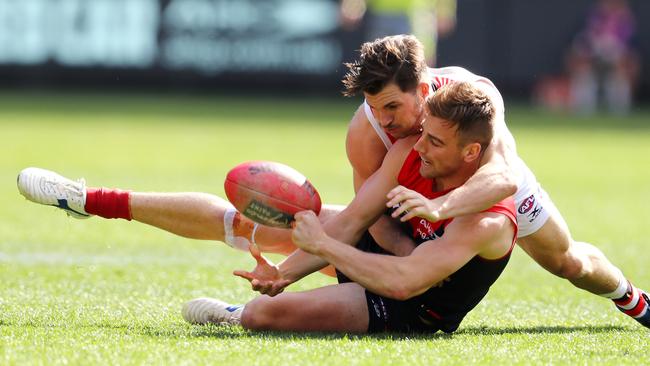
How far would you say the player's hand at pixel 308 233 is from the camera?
495 cm

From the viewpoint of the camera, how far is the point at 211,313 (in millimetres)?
5391

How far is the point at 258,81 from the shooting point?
69.2 feet

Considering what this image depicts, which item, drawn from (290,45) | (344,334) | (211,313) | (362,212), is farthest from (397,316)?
(290,45)

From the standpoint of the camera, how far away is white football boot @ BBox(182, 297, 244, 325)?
17.7 feet

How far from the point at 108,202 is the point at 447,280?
174cm

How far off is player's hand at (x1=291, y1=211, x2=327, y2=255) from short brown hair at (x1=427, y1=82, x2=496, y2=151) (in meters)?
0.71

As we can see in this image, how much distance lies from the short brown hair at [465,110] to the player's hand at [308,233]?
71 centimetres

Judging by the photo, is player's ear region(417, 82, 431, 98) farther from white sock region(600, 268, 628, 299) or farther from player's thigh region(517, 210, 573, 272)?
white sock region(600, 268, 628, 299)

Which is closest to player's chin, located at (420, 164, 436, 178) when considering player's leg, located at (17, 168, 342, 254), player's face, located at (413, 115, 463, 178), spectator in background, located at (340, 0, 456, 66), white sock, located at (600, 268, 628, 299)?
player's face, located at (413, 115, 463, 178)

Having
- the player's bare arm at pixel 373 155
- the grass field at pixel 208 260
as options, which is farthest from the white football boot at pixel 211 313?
the player's bare arm at pixel 373 155

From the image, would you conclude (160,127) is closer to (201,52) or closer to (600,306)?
(201,52)

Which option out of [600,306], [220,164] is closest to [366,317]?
[600,306]

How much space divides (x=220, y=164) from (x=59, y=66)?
863 centimetres

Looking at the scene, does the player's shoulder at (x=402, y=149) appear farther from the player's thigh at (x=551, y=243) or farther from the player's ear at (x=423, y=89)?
the player's thigh at (x=551, y=243)
